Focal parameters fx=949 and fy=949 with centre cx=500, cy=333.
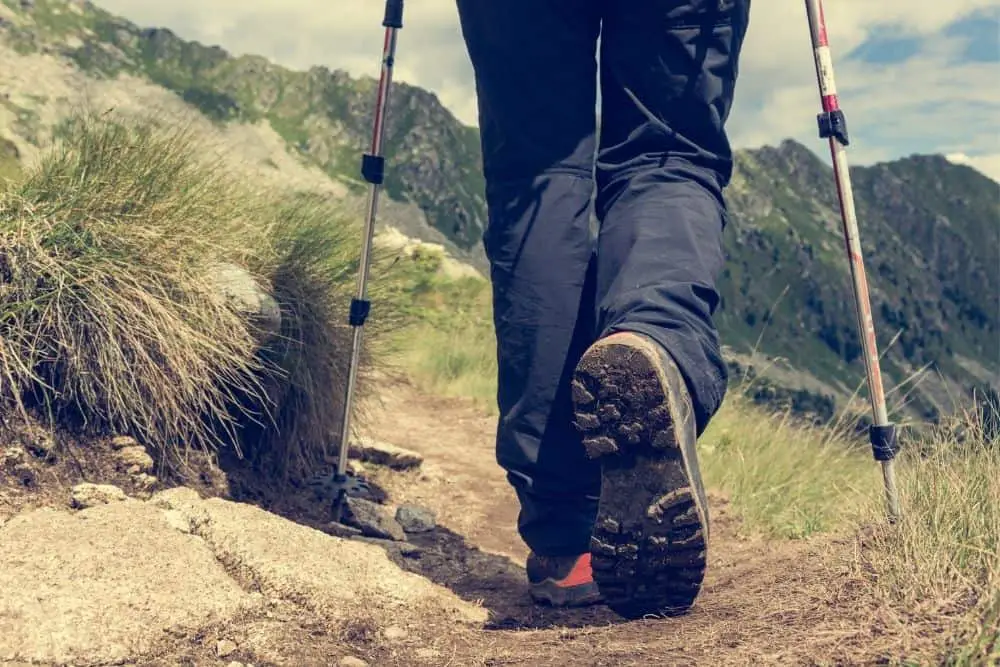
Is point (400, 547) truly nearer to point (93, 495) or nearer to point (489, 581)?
point (489, 581)

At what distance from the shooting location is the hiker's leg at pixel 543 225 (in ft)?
8.09

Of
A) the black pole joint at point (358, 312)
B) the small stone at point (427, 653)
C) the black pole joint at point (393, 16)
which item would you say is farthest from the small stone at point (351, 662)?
the black pole joint at point (393, 16)

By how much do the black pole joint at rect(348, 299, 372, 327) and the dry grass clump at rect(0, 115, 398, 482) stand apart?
0.22 m

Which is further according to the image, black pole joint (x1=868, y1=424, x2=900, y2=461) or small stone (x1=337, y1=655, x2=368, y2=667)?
black pole joint (x1=868, y1=424, x2=900, y2=461)

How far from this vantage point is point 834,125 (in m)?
2.61

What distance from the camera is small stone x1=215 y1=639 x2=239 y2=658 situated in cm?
212

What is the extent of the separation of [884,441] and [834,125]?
0.87 metres

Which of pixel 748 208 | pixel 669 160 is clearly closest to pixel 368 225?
pixel 669 160

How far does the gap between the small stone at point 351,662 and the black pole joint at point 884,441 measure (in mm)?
1399

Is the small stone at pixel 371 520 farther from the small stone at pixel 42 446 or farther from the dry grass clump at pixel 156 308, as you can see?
the small stone at pixel 42 446

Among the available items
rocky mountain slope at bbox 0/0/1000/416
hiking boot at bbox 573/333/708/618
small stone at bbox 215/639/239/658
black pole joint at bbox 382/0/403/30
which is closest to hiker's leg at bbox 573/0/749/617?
hiking boot at bbox 573/333/708/618

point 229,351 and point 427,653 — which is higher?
point 229,351

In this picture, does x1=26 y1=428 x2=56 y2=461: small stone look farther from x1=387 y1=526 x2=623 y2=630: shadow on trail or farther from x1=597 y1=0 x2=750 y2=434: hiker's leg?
x1=597 y1=0 x2=750 y2=434: hiker's leg

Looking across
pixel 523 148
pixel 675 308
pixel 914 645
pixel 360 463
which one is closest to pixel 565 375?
pixel 675 308
